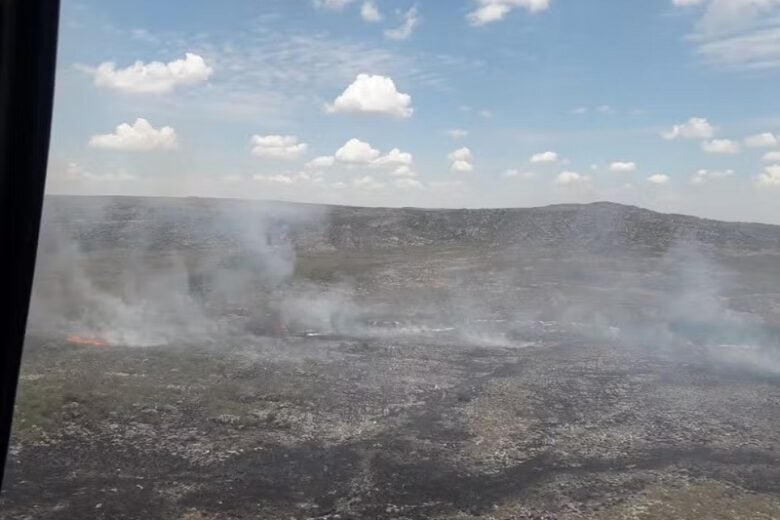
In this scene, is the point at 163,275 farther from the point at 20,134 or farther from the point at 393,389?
the point at 20,134

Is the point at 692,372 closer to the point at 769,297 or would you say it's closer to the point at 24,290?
the point at 769,297

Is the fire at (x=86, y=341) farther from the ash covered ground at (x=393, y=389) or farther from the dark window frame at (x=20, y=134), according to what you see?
the dark window frame at (x=20, y=134)

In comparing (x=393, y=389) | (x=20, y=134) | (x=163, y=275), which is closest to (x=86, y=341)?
(x=393, y=389)

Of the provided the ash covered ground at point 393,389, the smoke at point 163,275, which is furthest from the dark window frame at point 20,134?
the smoke at point 163,275

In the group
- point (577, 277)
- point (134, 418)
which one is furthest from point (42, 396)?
point (577, 277)

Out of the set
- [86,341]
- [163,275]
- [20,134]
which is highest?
[20,134]
